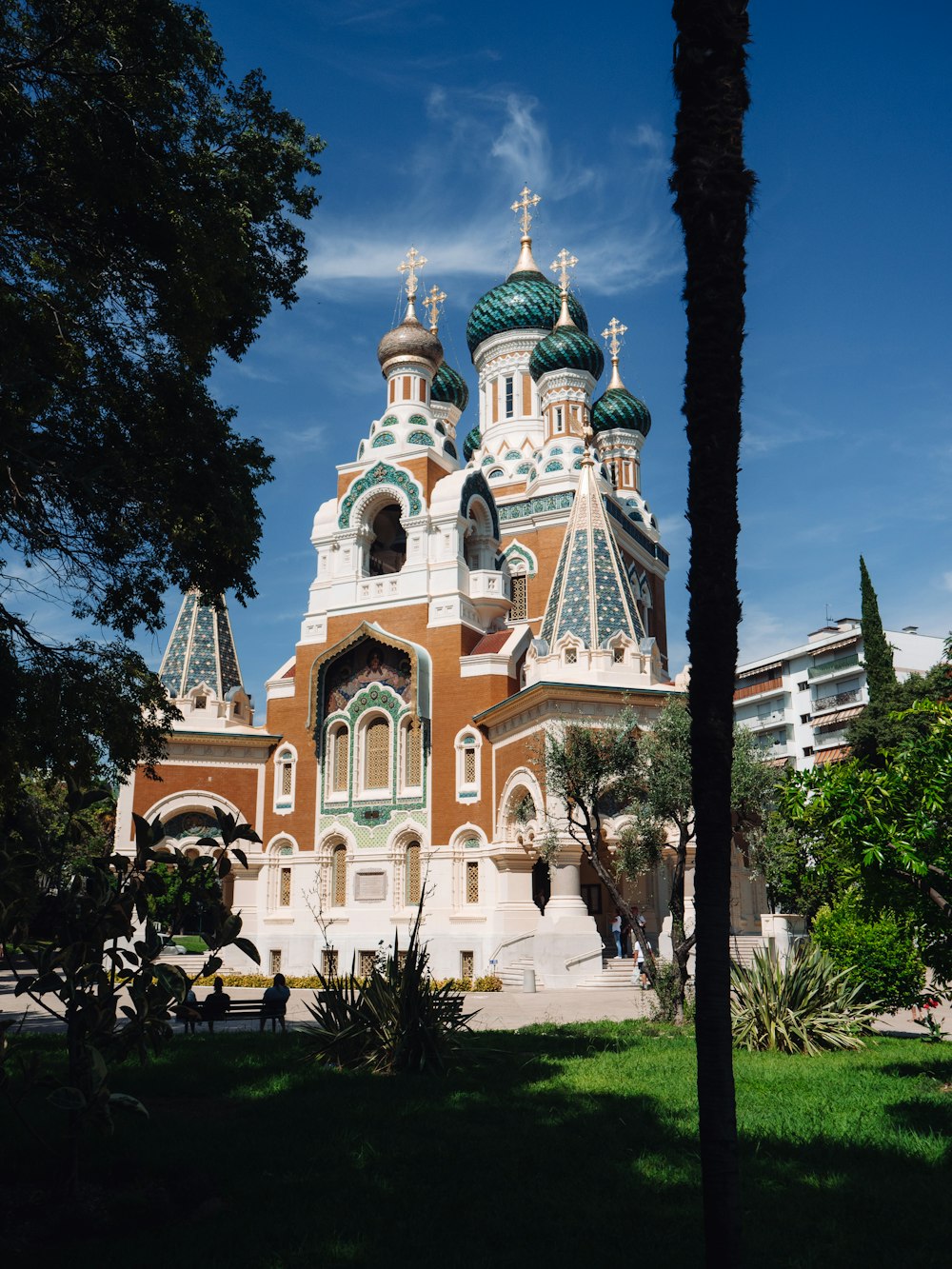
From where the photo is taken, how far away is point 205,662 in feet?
96.1

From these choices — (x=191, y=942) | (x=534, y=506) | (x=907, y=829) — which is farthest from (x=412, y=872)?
(x=907, y=829)

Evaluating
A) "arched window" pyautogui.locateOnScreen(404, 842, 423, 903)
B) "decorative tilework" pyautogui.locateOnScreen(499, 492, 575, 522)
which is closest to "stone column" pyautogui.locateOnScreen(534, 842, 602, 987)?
"arched window" pyautogui.locateOnScreen(404, 842, 423, 903)

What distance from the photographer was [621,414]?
40.5 meters

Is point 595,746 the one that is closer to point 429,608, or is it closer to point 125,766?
point 125,766

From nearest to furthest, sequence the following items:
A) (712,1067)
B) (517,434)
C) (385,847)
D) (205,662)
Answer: (712,1067)
(385,847)
(205,662)
(517,434)

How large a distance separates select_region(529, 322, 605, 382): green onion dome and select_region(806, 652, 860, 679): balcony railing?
76.4 ft

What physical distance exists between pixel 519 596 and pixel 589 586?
808 cm

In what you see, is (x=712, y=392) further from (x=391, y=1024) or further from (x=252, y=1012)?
(x=252, y=1012)

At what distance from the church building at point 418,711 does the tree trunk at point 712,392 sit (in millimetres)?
17124

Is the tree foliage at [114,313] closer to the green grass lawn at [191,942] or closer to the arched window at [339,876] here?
the arched window at [339,876]

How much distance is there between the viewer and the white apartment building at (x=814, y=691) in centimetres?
5034

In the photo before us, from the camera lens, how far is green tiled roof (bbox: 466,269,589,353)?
124 ft

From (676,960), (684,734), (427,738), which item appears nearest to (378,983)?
(676,960)

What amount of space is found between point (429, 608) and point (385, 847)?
242 inches
